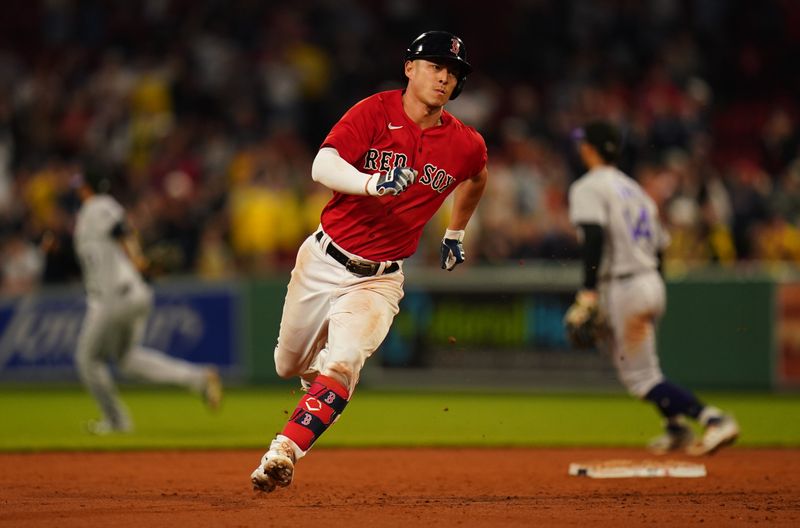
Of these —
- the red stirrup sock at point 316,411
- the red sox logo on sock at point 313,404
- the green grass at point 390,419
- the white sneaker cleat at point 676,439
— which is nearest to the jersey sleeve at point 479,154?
the red stirrup sock at point 316,411

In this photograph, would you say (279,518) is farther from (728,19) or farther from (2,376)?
(728,19)

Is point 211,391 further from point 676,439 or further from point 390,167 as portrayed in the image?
point 390,167

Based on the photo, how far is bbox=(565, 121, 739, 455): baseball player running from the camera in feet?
31.1

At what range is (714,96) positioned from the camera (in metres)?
19.4

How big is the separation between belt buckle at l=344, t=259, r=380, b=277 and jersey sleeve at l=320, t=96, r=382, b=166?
1.82 feet

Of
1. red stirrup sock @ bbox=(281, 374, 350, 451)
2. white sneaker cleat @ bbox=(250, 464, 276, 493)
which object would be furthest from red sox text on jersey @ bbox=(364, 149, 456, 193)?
white sneaker cleat @ bbox=(250, 464, 276, 493)

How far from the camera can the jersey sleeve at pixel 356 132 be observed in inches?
274

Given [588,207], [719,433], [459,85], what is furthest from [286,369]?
[719,433]

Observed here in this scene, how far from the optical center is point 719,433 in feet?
30.1

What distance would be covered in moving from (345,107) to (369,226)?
13448 mm

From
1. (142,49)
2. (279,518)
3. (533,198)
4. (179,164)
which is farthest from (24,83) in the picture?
(279,518)

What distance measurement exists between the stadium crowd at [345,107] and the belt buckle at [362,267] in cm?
836

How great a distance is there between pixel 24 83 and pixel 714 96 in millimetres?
11742

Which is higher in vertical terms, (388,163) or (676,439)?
(388,163)
